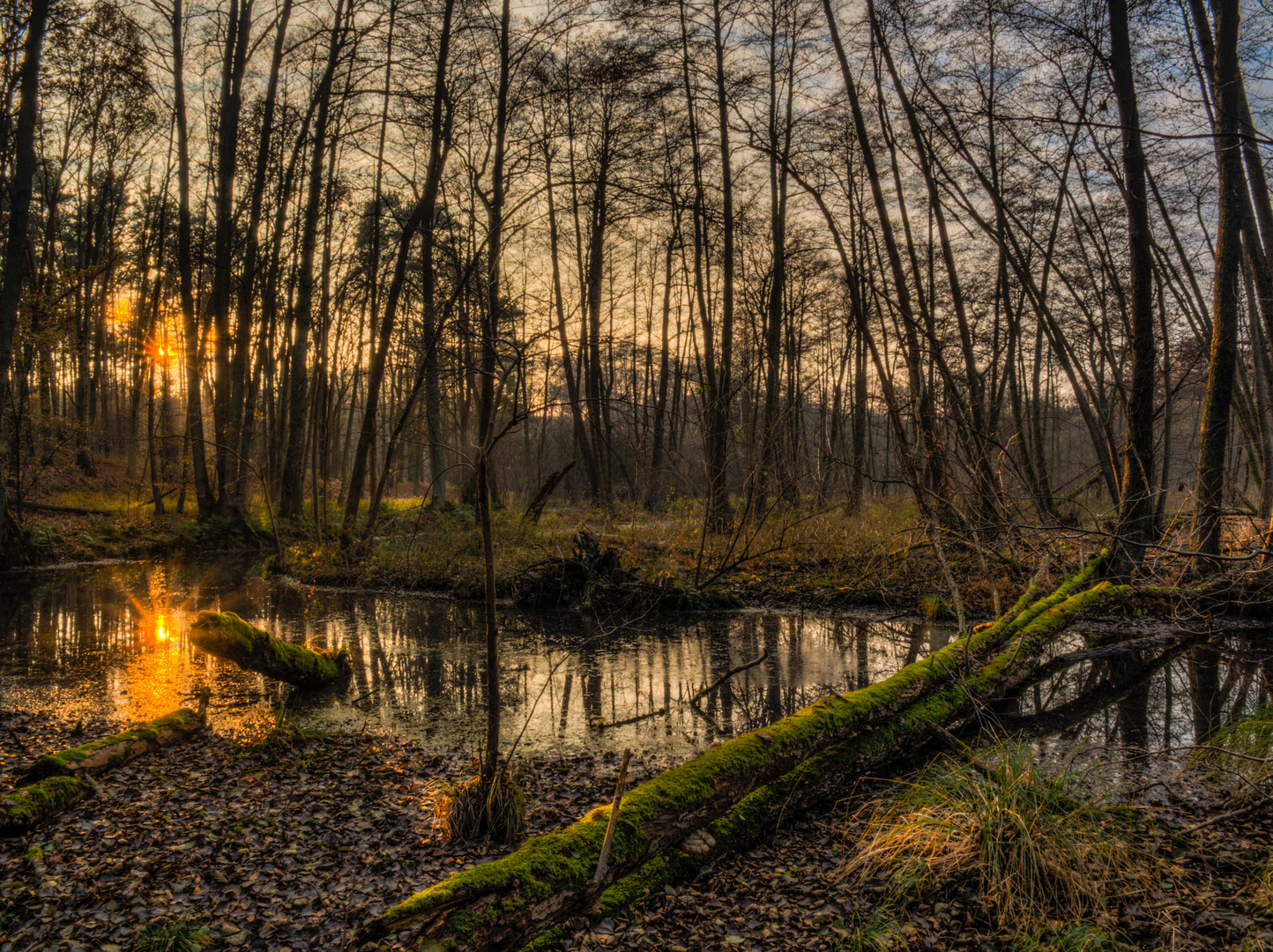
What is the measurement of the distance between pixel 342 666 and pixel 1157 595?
9568mm

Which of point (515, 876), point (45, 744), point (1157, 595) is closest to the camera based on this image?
point (515, 876)

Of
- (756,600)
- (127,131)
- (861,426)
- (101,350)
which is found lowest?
(756,600)

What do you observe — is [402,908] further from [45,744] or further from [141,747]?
[45,744]

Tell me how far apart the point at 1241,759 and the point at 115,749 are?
7.07 meters

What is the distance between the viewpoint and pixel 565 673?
6855 mm

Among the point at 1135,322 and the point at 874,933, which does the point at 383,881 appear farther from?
the point at 1135,322

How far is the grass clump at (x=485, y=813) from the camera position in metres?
3.45

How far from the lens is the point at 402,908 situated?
2.28 meters

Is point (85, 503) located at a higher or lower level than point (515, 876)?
higher

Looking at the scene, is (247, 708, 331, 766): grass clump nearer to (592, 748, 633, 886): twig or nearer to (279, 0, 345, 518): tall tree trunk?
(592, 748, 633, 886): twig

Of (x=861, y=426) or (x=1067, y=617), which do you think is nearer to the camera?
(x=1067, y=617)

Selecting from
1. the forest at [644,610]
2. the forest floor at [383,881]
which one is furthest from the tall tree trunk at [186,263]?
the forest floor at [383,881]

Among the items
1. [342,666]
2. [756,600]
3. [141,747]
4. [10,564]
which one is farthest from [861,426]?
[10,564]

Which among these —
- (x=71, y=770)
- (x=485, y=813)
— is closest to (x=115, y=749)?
(x=71, y=770)
